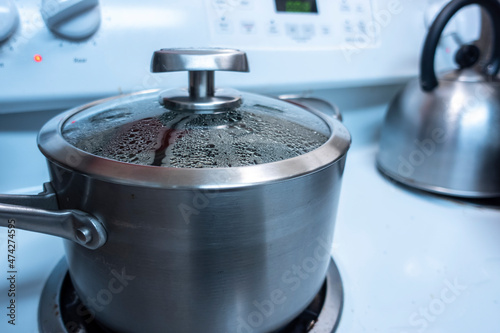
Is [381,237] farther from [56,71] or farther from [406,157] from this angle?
[56,71]

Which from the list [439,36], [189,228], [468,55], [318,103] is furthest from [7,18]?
[468,55]

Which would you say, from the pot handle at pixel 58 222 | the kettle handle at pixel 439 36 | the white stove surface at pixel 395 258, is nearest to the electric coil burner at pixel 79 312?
the white stove surface at pixel 395 258

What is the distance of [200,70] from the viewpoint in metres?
0.27

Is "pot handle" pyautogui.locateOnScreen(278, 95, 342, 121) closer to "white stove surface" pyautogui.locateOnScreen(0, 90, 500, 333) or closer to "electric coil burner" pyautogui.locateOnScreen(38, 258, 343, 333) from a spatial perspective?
"white stove surface" pyautogui.locateOnScreen(0, 90, 500, 333)

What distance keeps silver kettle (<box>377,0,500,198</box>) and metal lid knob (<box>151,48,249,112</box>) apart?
373mm

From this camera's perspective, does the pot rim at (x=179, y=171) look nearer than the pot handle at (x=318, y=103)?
Yes

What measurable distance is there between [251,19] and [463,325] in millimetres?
457

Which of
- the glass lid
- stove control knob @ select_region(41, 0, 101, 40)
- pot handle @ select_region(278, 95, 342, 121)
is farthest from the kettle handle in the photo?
stove control knob @ select_region(41, 0, 101, 40)

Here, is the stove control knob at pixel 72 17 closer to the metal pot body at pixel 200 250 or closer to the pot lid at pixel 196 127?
the pot lid at pixel 196 127

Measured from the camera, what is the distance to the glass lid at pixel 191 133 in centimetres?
26

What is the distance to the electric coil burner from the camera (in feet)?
1.04

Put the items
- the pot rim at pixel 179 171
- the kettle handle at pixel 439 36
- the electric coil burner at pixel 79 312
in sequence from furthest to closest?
the kettle handle at pixel 439 36 → the electric coil burner at pixel 79 312 → the pot rim at pixel 179 171

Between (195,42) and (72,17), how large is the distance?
15 cm

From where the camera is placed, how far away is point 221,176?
212 millimetres
